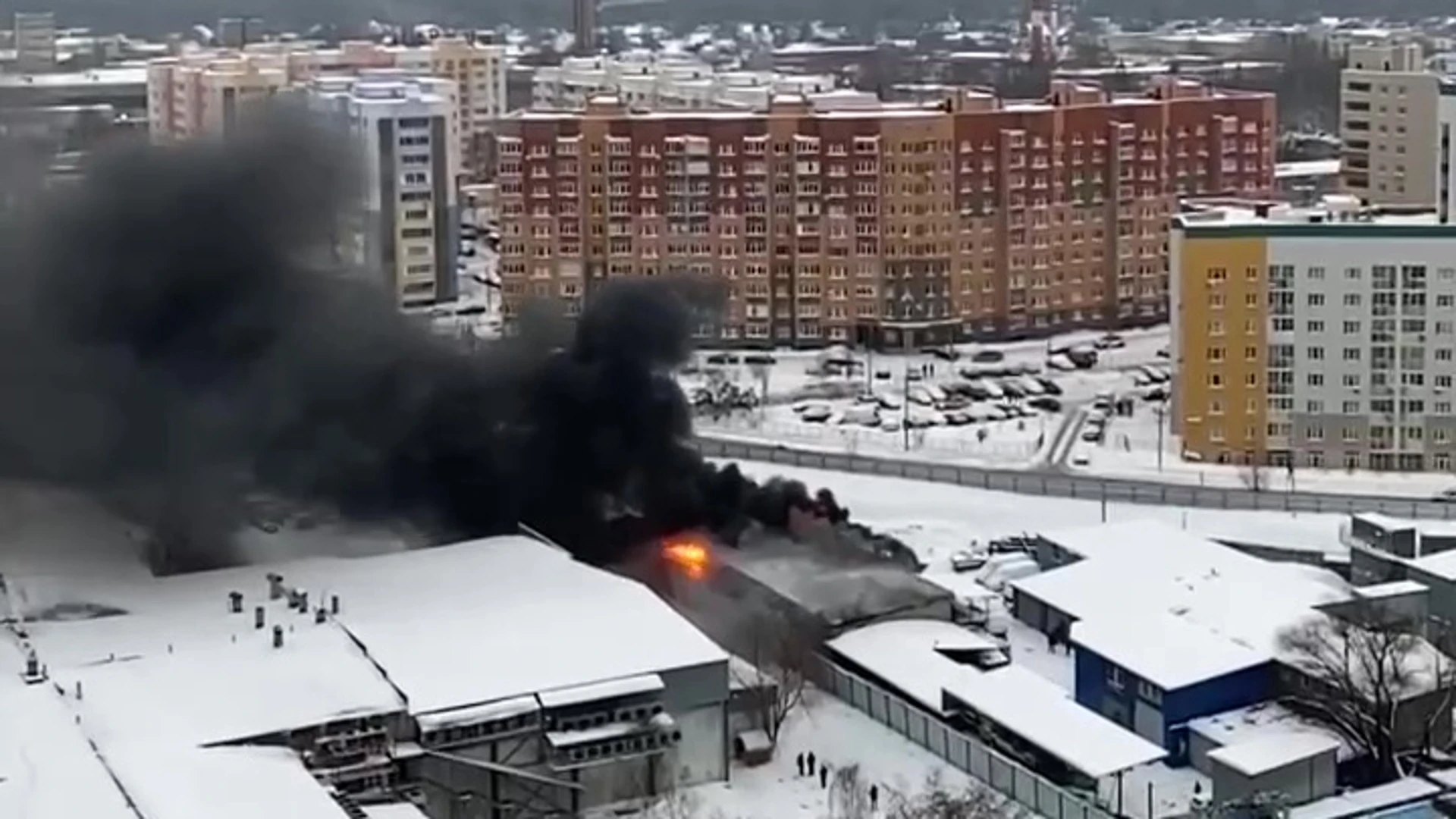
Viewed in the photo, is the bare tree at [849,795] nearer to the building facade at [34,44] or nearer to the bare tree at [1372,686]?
the bare tree at [1372,686]

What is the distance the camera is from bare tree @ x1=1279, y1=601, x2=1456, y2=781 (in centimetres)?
808

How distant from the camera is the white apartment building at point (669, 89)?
22.4 metres

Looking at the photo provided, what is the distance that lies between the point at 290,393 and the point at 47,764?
4316 millimetres

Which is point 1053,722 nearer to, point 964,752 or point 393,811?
point 964,752

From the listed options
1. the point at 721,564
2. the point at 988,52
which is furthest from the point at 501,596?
the point at 988,52

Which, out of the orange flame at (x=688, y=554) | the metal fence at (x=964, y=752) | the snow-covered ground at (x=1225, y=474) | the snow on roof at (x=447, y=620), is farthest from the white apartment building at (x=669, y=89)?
the metal fence at (x=964, y=752)

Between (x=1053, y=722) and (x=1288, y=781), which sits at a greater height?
(x=1053, y=722)

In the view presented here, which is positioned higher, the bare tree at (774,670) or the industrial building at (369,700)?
the industrial building at (369,700)

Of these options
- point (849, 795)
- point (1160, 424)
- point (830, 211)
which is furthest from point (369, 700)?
point (830, 211)

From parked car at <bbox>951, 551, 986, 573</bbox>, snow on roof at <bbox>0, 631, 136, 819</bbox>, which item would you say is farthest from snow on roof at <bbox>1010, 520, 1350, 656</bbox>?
snow on roof at <bbox>0, 631, 136, 819</bbox>

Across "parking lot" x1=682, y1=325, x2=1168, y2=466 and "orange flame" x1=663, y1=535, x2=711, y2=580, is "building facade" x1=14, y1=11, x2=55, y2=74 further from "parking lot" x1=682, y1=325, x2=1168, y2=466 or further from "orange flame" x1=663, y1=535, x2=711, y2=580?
"orange flame" x1=663, y1=535, x2=711, y2=580

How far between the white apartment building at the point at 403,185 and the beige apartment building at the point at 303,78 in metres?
1.46

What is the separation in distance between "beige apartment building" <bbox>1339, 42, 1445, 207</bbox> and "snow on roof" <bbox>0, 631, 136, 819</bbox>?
1382cm

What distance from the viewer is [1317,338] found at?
1347 centimetres
